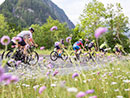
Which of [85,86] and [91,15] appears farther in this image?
[91,15]

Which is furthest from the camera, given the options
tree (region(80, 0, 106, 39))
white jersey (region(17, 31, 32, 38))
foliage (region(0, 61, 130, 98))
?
tree (region(80, 0, 106, 39))

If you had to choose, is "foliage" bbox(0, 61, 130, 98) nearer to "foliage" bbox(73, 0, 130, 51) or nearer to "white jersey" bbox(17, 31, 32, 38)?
"white jersey" bbox(17, 31, 32, 38)

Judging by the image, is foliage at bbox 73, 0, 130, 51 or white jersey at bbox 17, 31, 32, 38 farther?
foliage at bbox 73, 0, 130, 51

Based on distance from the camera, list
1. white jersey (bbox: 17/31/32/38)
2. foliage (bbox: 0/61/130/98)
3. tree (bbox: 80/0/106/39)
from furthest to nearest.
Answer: tree (bbox: 80/0/106/39)
white jersey (bbox: 17/31/32/38)
foliage (bbox: 0/61/130/98)

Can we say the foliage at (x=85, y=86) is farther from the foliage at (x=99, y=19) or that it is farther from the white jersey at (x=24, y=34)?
the foliage at (x=99, y=19)

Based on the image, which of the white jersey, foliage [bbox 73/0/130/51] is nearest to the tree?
foliage [bbox 73/0/130/51]

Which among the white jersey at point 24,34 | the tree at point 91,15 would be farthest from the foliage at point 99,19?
the white jersey at point 24,34

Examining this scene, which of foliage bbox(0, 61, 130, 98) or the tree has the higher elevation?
the tree

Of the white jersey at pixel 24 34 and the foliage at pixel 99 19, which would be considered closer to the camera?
the white jersey at pixel 24 34

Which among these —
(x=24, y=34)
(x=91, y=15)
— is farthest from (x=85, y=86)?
(x=91, y=15)

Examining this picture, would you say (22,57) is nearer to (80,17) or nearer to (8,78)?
(8,78)

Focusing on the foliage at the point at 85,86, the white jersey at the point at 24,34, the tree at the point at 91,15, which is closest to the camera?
the foliage at the point at 85,86

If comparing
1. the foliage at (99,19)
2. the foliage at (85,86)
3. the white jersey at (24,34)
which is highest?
the foliage at (99,19)

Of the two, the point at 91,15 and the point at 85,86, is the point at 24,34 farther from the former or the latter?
the point at 91,15
